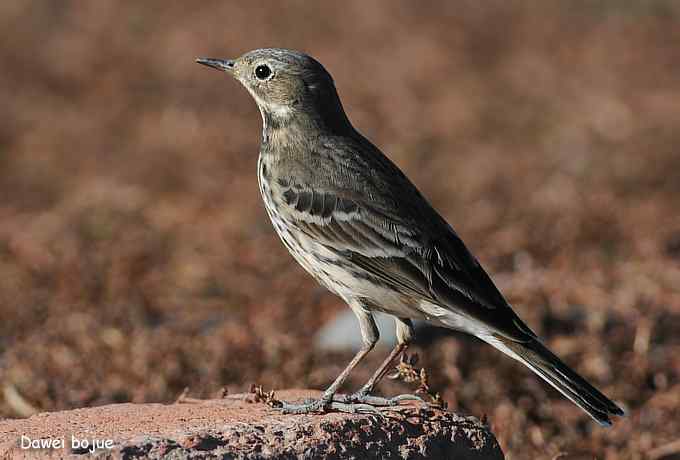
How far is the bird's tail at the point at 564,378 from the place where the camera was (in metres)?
5.02

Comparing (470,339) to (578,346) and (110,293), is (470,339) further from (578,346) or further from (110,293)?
(110,293)

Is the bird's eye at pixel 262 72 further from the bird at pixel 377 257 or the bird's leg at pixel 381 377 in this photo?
the bird's leg at pixel 381 377

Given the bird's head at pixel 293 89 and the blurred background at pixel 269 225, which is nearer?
the bird's head at pixel 293 89

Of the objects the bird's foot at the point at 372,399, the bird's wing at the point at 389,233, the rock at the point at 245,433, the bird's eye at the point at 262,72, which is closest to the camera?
the rock at the point at 245,433

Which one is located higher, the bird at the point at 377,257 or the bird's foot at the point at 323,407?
the bird at the point at 377,257

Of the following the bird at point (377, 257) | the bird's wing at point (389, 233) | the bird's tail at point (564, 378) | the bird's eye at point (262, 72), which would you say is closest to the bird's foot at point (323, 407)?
the bird at point (377, 257)

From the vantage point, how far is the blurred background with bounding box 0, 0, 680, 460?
7.16 m

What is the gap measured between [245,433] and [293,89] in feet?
7.30

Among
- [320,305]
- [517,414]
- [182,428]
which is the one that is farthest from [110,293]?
[182,428]

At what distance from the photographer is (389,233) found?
539 centimetres

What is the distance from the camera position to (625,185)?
11.0 meters

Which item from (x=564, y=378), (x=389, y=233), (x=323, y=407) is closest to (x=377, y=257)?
(x=389, y=233)

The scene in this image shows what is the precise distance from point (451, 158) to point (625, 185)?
6.38 feet

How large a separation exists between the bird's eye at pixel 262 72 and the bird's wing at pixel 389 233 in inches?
27.0
